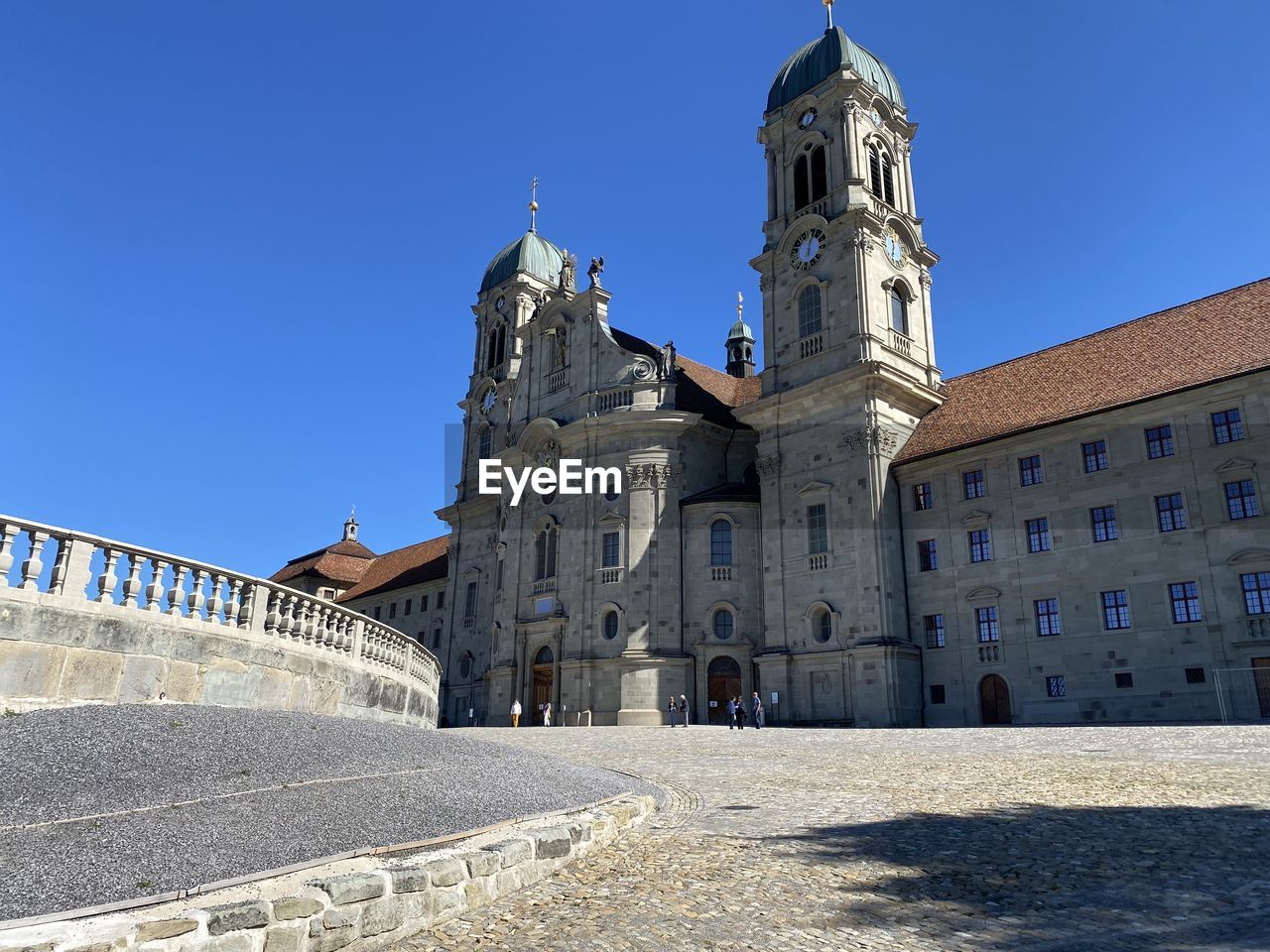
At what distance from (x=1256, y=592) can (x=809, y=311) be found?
22.8 m

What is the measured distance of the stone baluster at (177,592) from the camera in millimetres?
12703

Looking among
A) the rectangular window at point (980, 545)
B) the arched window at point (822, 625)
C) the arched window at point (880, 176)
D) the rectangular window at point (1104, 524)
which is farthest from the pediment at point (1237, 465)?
the arched window at point (880, 176)

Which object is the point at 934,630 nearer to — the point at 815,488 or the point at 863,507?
the point at 863,507

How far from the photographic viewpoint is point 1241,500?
1221 inches

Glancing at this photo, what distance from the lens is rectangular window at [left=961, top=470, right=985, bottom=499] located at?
38.1 m

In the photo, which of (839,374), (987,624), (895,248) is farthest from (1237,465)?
(895,248)

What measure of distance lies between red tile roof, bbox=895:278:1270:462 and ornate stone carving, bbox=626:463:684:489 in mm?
11564

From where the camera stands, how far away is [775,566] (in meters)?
42.7

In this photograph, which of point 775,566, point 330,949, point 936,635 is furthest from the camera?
point 775,566

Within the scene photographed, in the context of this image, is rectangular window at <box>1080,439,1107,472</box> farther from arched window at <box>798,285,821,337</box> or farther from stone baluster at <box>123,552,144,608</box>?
stone baluster at <box>123,552,144,608</box>

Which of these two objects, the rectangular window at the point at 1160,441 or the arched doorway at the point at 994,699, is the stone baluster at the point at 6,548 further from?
the rectangular window at the point at 1160,441

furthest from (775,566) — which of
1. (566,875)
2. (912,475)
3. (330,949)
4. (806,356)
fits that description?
(330,949)

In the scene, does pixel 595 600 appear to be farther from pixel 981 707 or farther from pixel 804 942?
pixel 804 942

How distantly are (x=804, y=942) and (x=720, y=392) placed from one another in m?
51.5
